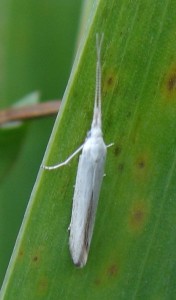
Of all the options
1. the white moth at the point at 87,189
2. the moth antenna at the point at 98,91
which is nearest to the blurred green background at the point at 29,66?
the white moth at the point at 87,189

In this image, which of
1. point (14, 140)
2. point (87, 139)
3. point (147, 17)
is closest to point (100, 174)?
point (87, 139)

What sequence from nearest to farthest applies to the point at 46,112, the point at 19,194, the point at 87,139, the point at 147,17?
the point at 147,17 → the point at 87,139 → the point at 46,112 → the point at 19,194

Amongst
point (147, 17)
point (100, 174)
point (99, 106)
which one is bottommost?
point (100, 174)

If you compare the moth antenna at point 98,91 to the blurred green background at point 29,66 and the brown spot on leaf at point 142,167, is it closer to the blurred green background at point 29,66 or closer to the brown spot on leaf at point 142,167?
the brown spot on leaf at point 142,167

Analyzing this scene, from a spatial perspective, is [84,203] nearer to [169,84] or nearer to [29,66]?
[169,84]

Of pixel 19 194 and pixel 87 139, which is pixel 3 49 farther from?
pixel 87 139

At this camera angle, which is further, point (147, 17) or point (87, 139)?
point (87, 139)

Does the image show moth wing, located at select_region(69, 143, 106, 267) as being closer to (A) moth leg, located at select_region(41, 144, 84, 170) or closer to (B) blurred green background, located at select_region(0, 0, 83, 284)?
(A) moth leg, located at select_region(41, 144, 84, 170)
